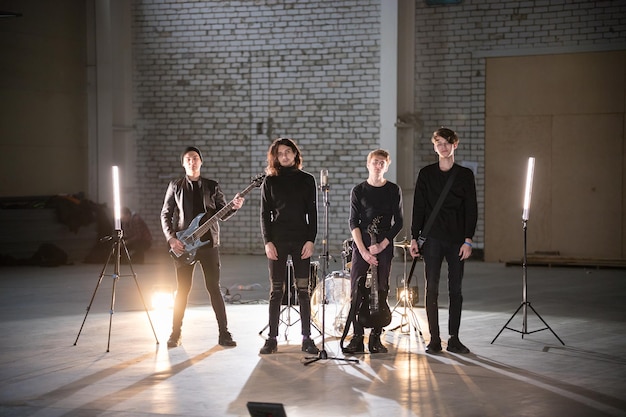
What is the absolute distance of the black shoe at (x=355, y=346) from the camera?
24.3ft

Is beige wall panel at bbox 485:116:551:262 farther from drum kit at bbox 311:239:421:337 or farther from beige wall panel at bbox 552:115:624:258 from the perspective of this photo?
drum kit at bbox 311:239:421:337

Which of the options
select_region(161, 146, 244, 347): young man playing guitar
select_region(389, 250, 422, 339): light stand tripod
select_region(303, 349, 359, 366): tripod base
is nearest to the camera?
select_region(303, 349, 359, 366): tripod base

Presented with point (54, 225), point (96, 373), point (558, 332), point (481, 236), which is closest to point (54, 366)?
point (96, 373)

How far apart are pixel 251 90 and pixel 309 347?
9.20 meters

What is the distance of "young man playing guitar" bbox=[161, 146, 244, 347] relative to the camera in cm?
771

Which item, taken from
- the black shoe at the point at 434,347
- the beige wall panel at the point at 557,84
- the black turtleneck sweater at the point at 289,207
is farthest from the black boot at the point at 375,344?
the beige wall panel at the point at 557,84

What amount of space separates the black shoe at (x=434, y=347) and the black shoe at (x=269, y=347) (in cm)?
120

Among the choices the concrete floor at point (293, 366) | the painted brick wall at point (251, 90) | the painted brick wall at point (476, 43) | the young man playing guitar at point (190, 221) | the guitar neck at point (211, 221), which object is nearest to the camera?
the concrete floor at point (293, 366)

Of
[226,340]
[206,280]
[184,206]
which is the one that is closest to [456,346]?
[226,340]

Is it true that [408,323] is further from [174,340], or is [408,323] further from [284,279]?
[174,340]

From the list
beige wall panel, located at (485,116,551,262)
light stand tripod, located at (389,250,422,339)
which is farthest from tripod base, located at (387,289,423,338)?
beige wall panel, located at (485,116,551,262)

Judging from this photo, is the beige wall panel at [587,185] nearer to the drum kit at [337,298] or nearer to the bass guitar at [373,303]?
the drum kit at [337,298]

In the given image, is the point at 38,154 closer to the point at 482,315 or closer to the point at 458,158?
the point at 458,158

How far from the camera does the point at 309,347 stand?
7391mm
